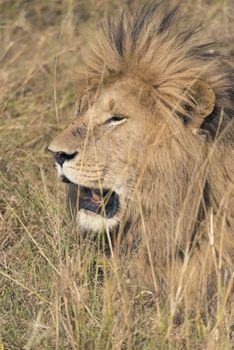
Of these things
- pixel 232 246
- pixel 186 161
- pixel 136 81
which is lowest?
pixel 232 246

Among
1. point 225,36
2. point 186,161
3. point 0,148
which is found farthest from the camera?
point 225,36

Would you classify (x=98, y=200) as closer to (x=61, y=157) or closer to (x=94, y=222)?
(x=94, y=222)

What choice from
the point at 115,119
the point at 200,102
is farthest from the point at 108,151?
the point at 200,102

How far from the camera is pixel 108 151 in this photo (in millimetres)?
3906

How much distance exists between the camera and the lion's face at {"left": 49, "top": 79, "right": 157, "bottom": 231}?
386 cm

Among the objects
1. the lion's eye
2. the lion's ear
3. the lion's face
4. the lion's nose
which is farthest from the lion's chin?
the lion's ear

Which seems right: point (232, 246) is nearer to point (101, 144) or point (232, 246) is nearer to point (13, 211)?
point (101, 144)

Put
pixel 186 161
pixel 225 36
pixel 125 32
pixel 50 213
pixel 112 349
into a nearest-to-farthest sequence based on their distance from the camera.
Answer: pixel 112 349, pixel 186 161, pixel 125 32, pixel 50 213, pixel 225 36

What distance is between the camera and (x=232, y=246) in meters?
3.90

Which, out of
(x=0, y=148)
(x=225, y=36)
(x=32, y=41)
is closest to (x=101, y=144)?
(x=0, y=148)

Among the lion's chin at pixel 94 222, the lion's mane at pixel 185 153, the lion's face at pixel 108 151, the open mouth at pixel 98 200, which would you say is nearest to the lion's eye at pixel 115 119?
the lion's face at pixel 108 151

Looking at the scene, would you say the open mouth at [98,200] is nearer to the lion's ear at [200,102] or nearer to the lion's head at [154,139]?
the lion's head at [154,139]

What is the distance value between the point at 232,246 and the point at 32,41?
10.6 feet

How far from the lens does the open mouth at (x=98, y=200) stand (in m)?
3.88
